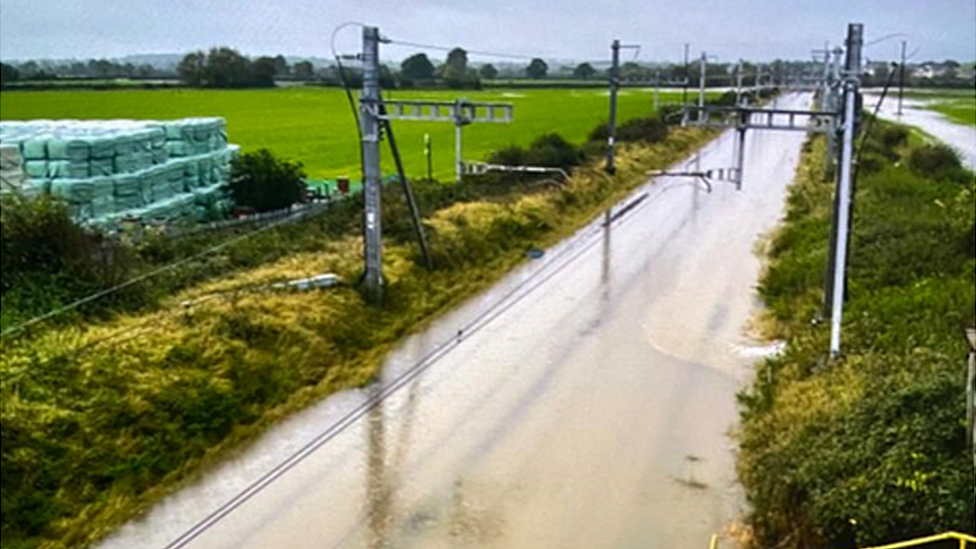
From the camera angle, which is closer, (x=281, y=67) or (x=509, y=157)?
(x=281, y=67)

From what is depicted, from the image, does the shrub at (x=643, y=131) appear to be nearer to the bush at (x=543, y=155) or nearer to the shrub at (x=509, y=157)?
the bush at (x=543, y=155)

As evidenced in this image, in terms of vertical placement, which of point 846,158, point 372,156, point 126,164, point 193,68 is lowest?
point 126,164

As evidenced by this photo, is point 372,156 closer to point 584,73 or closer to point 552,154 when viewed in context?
point 552,154

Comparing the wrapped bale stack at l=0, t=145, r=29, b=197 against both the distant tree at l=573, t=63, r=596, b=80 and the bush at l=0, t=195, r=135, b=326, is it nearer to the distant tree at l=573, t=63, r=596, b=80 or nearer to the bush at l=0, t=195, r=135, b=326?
the bush at l=0, t=195, r=135, b=326

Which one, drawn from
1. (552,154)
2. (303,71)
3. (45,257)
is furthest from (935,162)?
(45,257)

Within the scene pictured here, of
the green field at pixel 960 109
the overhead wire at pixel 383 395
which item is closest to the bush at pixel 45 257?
the overhead wire at pixel 383 395

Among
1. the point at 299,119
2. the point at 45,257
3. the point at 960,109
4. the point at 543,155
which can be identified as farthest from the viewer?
the point at 960,109

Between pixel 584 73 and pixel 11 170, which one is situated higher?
pixel 584 73
